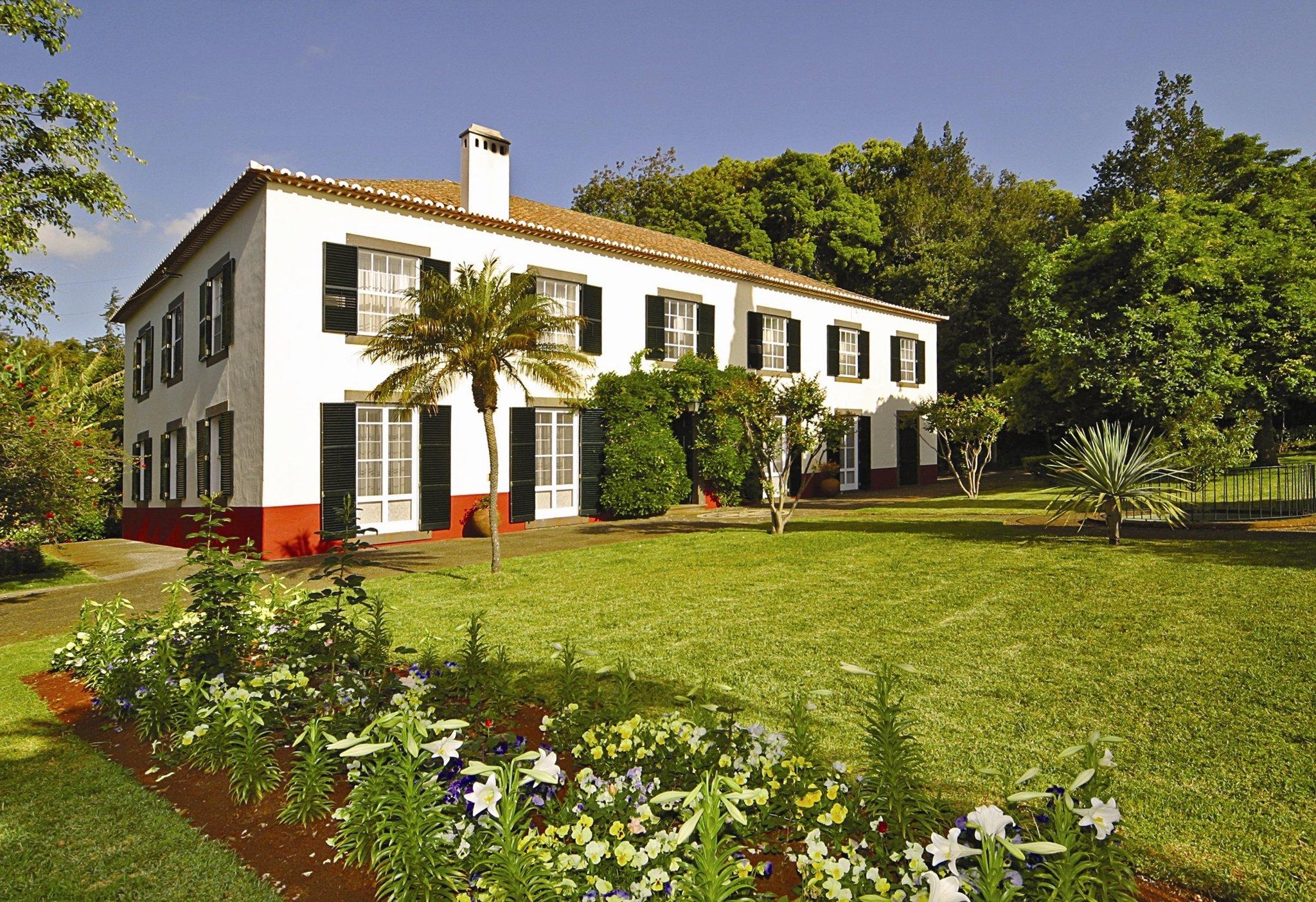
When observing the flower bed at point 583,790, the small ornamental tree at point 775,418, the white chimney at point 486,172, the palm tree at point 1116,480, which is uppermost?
the white chimney at point 486,172

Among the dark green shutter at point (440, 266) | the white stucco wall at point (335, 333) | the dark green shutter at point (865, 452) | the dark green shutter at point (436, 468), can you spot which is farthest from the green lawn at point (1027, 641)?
the dark green shutter at point (865, 452)

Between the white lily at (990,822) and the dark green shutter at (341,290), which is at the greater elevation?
the dark green shutter at (341,290)

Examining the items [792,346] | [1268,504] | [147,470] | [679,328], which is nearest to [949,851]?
[1268,504]

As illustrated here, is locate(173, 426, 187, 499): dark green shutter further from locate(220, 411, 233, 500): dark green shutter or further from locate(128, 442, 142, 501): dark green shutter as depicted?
locate(128, 442, 142, 501): dark green shutter

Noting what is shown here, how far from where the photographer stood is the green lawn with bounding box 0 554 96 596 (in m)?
12.3

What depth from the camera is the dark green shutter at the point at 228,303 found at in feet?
47.0

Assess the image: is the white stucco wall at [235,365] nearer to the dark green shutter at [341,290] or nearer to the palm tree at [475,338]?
the dark green shutter at [341,290]

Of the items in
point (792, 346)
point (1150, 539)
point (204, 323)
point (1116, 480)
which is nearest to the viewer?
point (1116, 480)

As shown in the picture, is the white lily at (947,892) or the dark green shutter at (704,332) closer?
the white lily at (947,892)

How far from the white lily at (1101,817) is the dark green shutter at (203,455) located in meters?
16.9

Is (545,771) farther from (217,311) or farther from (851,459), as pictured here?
(851,459)

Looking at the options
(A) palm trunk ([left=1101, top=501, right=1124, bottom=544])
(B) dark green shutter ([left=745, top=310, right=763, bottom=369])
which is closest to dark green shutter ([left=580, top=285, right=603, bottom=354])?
(B) dark green shutter ([left=745, top=310, right=763, bottom=369])

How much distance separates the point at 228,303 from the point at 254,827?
13798 millimetres

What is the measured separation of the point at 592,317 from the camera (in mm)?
17656
